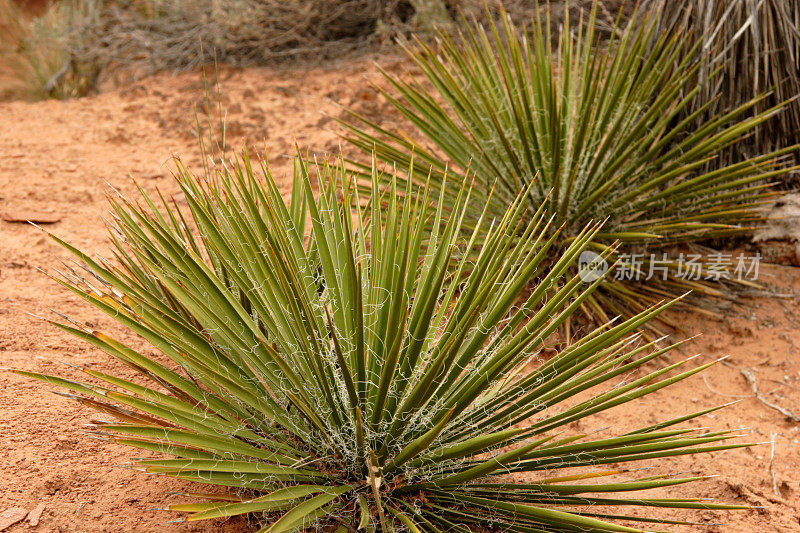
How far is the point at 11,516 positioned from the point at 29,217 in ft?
7.50

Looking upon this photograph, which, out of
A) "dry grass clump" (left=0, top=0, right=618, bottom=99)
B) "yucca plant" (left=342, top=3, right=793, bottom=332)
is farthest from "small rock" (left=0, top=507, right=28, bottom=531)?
"dry grass clump" (left=0, top=0, right=618, bottom=99)

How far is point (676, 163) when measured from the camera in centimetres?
310

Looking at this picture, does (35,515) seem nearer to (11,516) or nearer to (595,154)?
(11,516)

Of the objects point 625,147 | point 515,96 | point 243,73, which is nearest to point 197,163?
point 243,73

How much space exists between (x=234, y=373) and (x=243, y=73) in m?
4.37

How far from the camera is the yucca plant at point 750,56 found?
354 centimetres

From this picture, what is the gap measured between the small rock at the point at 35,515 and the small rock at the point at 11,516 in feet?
0.05

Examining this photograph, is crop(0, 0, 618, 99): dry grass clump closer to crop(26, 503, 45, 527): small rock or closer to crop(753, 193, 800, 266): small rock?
crop(753, 193, 800, 266): small rock

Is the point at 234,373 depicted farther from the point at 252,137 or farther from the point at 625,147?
the point at 252,137

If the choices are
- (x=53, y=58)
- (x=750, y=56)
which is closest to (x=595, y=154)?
(x=750, y=56)

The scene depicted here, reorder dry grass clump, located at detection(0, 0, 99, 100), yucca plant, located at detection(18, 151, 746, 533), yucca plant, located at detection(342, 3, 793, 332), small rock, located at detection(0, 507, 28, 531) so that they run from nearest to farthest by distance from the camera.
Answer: yucca plant, located at detection(18, 151, 746, 533), small rock, located at detection(0, 507, 28, 531), yucca plant, located at detection(342, 3, 793, 332), dry grass clump, located at detection(0, 0, 99, 100)

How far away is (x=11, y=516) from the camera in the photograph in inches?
70.6

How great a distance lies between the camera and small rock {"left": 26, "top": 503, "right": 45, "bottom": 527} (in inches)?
70.7

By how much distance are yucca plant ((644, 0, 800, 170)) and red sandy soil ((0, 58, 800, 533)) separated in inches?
32.9
